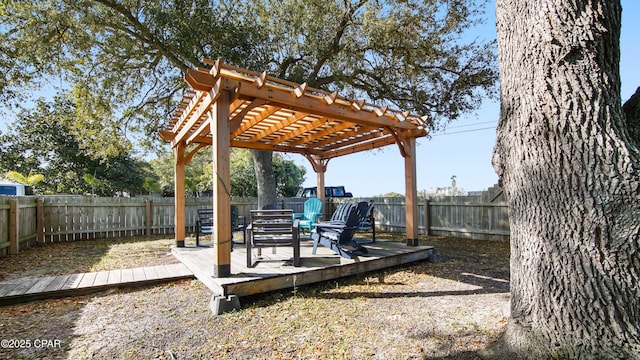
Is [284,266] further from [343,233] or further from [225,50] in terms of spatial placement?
[225,50]

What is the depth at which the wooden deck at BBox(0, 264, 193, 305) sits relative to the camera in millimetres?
3805

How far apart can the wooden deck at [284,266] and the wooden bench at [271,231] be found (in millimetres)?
268

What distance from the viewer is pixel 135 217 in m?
9.77

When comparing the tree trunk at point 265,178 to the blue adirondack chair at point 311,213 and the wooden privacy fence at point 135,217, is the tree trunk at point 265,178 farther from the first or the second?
the wooden privacy fence at point 135,217

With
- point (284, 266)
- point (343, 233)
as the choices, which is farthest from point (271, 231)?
point (343, 233)

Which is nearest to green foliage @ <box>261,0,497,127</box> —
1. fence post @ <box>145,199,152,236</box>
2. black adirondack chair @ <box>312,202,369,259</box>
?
black adirondack chair @ <box>312,202,369,259</box>

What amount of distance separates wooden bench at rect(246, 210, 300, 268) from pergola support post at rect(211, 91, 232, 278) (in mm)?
476

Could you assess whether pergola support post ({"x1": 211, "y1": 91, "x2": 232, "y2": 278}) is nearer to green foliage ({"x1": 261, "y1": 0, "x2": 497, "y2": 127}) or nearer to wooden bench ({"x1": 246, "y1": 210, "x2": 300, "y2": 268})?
wooden bench ({"x1": 246, "y1": 210, "x2": 300, "y2": 268})

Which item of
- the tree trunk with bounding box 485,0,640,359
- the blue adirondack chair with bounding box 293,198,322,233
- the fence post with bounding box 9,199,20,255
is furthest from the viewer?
the blue adirondack chair with bounding box 293,198,322,233

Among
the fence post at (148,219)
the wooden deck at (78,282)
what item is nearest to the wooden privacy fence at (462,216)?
the wooden deck at (78,282)

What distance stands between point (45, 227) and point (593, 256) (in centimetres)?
1093

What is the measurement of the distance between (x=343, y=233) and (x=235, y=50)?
5.15 metres

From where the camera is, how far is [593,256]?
6.15 feet

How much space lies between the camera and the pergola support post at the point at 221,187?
3734 millimetres
